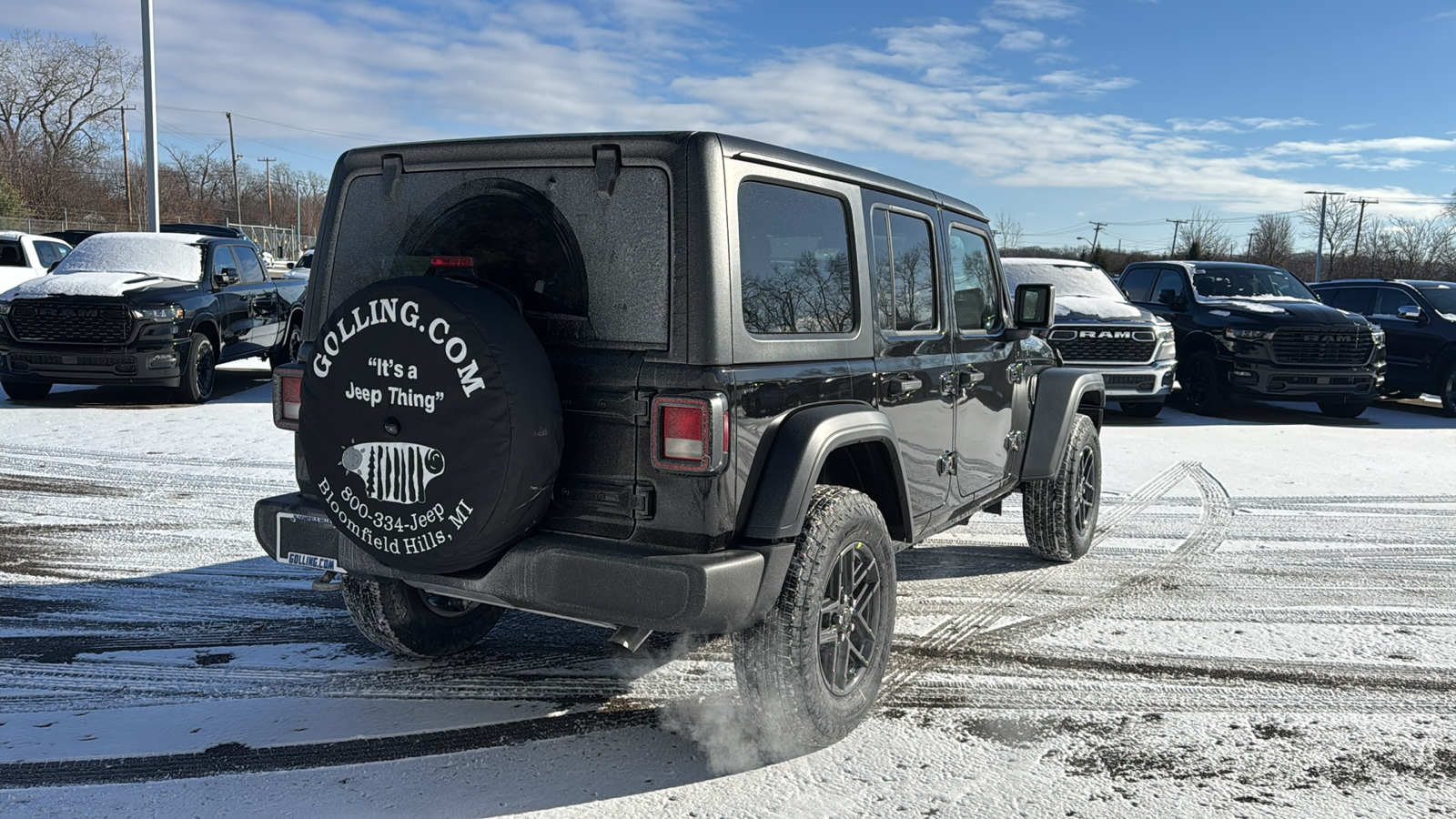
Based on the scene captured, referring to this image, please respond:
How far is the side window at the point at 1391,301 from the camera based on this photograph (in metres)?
14.8

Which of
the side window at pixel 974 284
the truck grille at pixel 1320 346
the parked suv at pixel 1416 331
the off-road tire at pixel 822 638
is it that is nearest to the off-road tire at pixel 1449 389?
the parked suv at pixel 1416 331

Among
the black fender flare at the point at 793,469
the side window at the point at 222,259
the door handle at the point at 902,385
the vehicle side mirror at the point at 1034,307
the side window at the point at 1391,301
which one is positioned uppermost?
the side window at the point at 222,259

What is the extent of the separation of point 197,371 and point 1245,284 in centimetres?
1267

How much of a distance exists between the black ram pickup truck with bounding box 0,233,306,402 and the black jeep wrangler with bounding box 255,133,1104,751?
8321mm

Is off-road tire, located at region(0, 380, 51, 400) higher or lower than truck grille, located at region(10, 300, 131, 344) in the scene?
lower

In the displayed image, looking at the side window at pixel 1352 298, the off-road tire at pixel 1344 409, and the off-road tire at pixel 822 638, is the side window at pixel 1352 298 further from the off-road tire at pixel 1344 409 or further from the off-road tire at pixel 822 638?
the off-road tire at pixel 822 638

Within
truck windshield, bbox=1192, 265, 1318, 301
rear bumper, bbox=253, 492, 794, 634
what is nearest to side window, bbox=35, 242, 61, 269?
truck windshield, bbox=1192, 265, 1318, 301

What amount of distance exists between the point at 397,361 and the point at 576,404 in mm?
521

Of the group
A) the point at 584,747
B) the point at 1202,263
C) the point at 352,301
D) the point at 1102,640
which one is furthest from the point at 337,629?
the point at 1202,263

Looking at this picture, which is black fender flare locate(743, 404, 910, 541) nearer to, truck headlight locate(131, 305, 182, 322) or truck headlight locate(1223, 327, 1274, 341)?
truck headlight locate(131, 305, 182, 322)

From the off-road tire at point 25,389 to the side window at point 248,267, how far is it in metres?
2.35

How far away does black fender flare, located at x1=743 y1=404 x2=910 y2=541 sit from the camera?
3160mm

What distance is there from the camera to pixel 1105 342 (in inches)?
468

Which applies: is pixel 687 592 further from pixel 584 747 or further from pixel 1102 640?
pixel 1102 640
